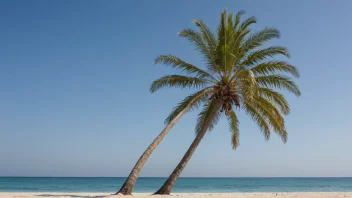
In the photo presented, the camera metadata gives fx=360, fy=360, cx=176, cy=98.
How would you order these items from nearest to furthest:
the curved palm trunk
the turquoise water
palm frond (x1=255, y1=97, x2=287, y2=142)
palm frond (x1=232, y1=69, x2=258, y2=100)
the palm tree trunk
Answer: the palm tree trunk
palm frond (x1=232, y1=69, x2=258, y2=100)
the curved palm trunk
palm frond (x1=255, y1=97, x2=287, y2=142)
the turquoise water

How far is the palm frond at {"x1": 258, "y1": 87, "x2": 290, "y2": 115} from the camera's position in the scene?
16.0 m

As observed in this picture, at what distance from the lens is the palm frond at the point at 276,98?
628 inches

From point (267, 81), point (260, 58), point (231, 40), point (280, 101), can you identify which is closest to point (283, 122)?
point (280, 101)

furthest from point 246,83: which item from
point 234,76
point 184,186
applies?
point 184,186

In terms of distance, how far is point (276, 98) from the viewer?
16.0 meters

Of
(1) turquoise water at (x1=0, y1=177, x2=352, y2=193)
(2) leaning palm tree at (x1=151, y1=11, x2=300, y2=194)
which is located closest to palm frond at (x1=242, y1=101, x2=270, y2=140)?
(2) leaning palm tree at (x1=151, y1=11, x2=300, y2=194)

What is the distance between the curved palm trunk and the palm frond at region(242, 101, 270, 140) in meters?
1.48

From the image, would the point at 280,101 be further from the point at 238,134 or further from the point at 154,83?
the point at 154,83

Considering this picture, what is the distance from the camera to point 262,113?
52.5 ft

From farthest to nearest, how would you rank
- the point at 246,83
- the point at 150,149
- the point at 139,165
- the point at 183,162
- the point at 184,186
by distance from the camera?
1. the point at 184,186
2. the point at 246,83
3. the point at 183,162
4. the point at 150,149
5. the point at 139,165

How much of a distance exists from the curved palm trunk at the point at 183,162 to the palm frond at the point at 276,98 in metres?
2.21

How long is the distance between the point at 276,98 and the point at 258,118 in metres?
1.20

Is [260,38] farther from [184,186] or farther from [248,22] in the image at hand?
[184,186]

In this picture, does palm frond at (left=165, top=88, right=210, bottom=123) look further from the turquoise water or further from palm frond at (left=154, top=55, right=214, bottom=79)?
the turquoise water
